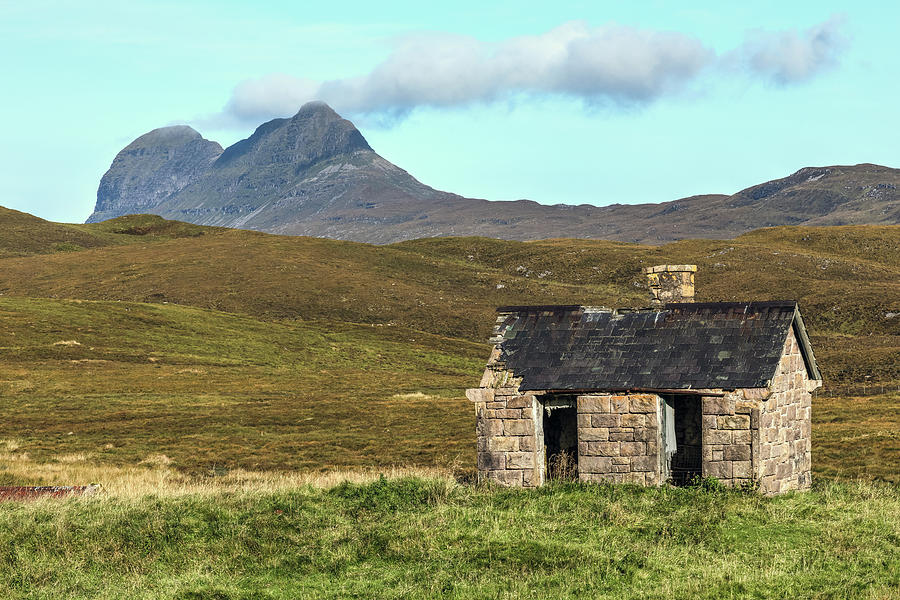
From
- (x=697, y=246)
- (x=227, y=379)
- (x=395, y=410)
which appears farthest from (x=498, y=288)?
(x=395, y=410)

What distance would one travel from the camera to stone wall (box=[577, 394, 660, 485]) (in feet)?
72.7

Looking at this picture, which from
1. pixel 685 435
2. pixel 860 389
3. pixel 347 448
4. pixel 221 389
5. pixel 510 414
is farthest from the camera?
pixel 221 389

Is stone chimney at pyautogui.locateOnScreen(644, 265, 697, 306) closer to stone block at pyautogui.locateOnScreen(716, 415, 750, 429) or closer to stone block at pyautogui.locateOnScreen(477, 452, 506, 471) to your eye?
stone block at pyautogui.locateOnScreen(716, 415, 750, 429)

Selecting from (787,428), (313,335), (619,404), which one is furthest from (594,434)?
(313,335)

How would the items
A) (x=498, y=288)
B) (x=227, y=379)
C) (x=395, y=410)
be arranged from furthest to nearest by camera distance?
1. (x=498, y=288)
2. (x=227, y=379)
3. (x=395, y=410)

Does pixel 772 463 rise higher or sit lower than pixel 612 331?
lower

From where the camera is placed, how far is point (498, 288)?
12238 centimetres

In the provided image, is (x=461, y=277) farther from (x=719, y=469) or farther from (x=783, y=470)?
(x=719, y=469)

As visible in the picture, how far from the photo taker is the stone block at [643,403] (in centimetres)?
2230

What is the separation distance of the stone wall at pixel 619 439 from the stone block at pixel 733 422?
132 centimetres

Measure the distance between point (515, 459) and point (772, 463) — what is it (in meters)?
5.57

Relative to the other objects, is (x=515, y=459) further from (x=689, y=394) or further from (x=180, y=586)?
(x=180, y=586)

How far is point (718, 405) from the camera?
861 inches

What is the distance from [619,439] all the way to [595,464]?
0.76m
